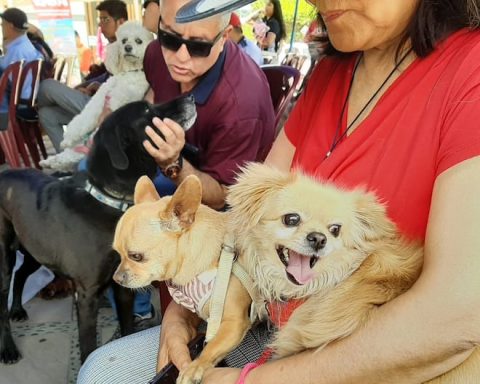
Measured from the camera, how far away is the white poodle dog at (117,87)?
3.13 meters

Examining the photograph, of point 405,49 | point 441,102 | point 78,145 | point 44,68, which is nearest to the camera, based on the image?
point 441,102

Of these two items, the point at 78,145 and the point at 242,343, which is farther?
the point at 78,145

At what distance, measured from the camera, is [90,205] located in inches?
76.3

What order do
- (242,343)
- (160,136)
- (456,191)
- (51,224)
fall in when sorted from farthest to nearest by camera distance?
(51,224) < (160,136) < (242,343) < (456,191)

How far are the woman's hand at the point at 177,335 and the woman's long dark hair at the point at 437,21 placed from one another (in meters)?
0.82

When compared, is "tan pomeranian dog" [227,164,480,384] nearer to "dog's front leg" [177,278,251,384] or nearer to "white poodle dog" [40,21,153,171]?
"dog's front leg" [177,278,251,384]

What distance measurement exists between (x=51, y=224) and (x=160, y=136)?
57 cm

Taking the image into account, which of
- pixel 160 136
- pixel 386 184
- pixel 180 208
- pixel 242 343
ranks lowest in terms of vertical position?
pixel 242 343

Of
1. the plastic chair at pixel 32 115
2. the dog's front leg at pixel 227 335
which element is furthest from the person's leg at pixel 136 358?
the plastic chair at pixel 32 115

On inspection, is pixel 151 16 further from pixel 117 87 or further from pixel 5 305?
pixel 5 305

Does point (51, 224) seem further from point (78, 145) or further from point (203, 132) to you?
point (78, 145)

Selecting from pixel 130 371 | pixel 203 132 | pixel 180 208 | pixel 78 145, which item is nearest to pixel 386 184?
pixel 180 208

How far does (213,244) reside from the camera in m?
1.17

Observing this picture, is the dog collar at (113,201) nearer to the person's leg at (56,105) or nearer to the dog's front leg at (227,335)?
the dog's front leg at (227,335)
